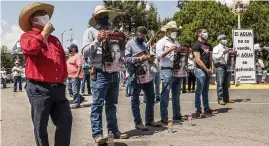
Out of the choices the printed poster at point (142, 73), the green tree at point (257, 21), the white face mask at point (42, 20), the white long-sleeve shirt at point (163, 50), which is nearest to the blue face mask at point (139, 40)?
the printed poster at point (142, 73)

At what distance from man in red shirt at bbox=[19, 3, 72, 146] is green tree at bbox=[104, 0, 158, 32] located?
41192mm

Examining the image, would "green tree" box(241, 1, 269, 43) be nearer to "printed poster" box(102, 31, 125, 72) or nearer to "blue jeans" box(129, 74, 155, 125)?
"blue jeans" box(129, 74, 155, 125)

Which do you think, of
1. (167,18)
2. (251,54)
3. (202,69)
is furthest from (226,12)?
(202,69)

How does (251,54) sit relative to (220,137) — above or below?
above

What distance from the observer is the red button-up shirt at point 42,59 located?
4078mm

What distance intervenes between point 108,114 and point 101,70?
2.42 feet

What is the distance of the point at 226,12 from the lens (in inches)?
1745

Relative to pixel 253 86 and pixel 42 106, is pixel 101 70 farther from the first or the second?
pixel 253 86

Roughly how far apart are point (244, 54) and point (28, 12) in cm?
1418

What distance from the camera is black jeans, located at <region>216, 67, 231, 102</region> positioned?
1056 centimetres

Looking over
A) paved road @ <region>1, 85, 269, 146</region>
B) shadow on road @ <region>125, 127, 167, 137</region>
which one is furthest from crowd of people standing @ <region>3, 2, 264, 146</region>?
paved road @ <region>1, 85, 269, 146</region>

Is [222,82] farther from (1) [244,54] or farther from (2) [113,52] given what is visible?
(1) [244,54]

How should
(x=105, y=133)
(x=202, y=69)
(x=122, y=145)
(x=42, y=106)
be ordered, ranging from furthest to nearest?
1. (x=202, y=69)
2. (x=105, y=133)
3. (x=122, y=145)
4. (x=42, y=106)

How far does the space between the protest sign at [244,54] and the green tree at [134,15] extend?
2924 centimetres
